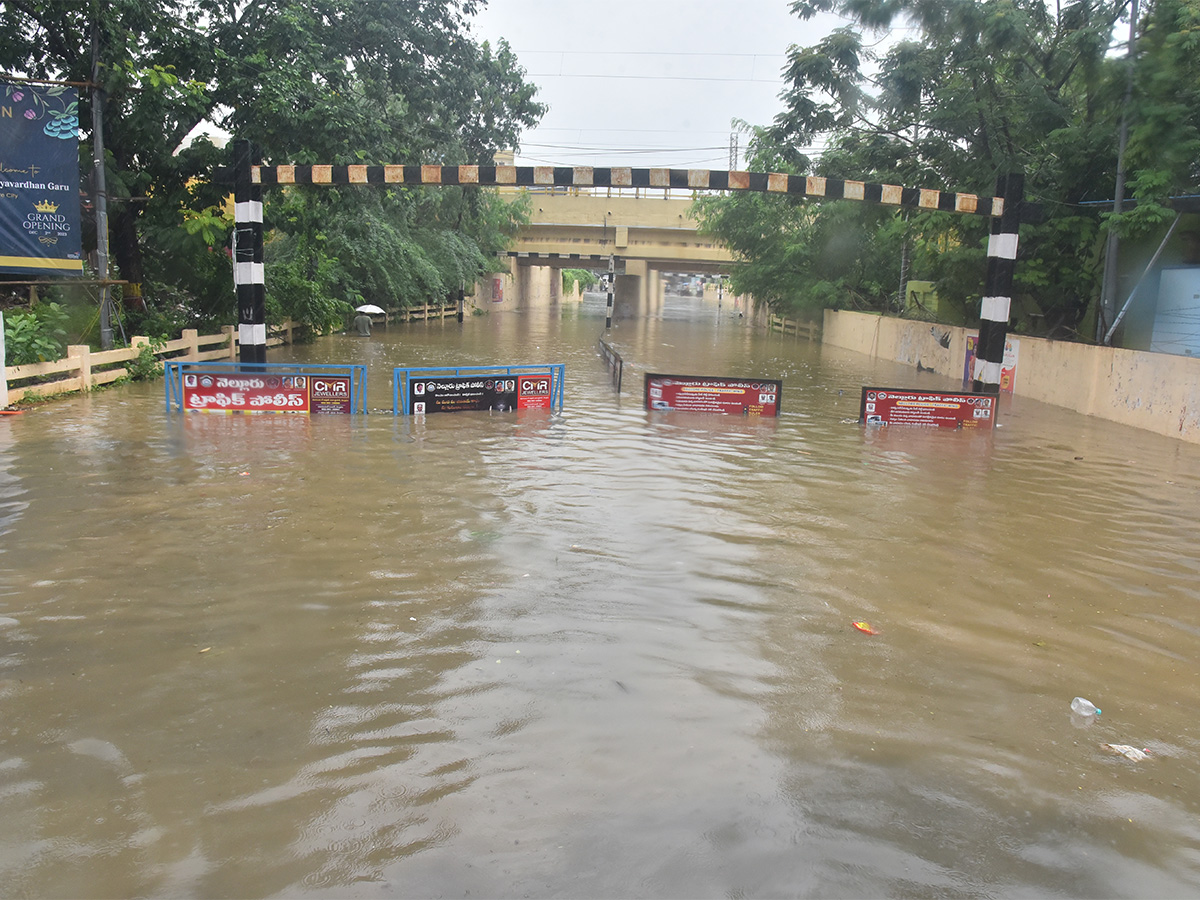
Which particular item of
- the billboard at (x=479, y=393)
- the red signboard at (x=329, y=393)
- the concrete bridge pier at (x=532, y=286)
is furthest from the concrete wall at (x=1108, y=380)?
the concrete bridge pier at (x=532, y=286)

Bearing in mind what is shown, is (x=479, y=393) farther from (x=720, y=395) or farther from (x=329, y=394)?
(x=720, y=395)

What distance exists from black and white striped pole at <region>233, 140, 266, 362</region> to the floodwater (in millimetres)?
7496

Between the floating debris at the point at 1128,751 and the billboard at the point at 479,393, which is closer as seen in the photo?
the floating debris at the point at 1128,751

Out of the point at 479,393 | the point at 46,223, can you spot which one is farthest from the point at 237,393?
the point at 46,223

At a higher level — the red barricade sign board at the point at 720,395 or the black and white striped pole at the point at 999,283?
the black and white striped pole at the point at 999,283

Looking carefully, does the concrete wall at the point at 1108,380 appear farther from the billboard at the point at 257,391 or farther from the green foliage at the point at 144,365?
the green foliage at the point at 144,365

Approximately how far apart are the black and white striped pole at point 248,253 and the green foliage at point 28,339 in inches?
140

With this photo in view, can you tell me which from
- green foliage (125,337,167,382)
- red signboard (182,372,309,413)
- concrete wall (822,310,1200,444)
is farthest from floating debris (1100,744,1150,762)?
green foliage (125,337,167,382)

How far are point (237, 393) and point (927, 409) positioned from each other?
42.1ft

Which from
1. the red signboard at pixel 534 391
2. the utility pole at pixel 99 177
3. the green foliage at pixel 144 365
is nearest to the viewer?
the red signboard at pixel 534 391

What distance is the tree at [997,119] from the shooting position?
22.1 meters

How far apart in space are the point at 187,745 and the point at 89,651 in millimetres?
1727

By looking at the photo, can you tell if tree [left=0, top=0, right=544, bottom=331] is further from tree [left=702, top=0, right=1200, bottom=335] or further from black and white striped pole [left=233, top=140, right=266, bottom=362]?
tree [left=702, top=0, right=1200, bottom=335]

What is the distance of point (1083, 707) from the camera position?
6070mm
